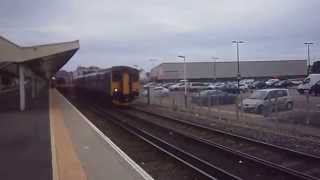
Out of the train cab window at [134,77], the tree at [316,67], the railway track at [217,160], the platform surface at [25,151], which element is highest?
the tree at [316,67]

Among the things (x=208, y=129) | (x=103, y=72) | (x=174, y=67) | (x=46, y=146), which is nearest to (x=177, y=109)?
(x=103, y=72)

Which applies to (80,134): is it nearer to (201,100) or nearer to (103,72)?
(201,100)

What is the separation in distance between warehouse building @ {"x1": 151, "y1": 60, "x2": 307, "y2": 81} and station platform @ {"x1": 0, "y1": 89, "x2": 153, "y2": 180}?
337 ft

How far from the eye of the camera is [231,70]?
417ft

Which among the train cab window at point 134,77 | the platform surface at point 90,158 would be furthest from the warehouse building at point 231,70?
the platform surface at point 90,158

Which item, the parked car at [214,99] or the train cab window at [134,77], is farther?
the train cab window at [134,77]

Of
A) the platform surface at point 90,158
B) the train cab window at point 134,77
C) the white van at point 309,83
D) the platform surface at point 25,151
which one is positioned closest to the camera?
the platform surface at point 90,158

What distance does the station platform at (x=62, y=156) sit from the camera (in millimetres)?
11461

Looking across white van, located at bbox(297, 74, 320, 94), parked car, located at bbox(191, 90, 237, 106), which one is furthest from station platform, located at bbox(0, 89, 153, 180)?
white van, located at bbox(297, 74, 320, 94)

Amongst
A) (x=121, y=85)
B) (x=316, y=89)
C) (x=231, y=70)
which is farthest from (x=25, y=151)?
(x=231, y=70)

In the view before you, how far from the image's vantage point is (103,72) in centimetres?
4422

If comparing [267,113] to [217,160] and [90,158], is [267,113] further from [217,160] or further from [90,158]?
[90,158]

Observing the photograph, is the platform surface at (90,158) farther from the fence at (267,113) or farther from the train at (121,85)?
the train at (121,85)

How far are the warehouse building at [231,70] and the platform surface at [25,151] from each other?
101 meters
